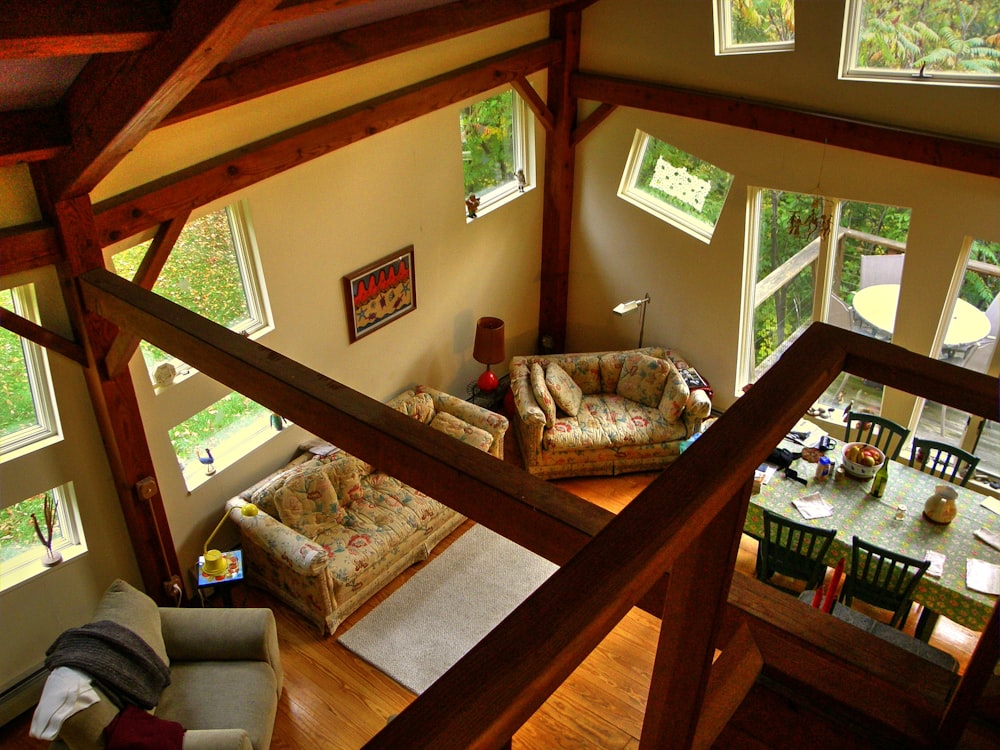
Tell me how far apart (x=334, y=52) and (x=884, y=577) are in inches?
181

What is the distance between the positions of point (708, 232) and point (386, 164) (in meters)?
2.99

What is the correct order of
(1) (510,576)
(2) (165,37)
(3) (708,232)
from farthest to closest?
(3) (708,232)
(1) (510,576)
(2) (165,37)

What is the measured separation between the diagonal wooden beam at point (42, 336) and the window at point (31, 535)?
874 millimetres

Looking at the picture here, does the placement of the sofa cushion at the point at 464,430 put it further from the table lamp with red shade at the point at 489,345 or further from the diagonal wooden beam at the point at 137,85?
the diagonal wooden beam at the point at 137,85

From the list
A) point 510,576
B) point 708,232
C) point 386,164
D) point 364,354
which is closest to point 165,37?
point 386,164

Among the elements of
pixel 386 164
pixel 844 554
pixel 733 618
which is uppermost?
pixel 733 618

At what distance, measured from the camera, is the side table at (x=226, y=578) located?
5.39 m

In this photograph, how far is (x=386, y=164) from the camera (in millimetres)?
6309

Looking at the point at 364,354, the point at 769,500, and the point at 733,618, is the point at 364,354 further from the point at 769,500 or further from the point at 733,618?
the point at 733,618

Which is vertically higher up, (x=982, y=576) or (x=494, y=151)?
(x=494, y=151)

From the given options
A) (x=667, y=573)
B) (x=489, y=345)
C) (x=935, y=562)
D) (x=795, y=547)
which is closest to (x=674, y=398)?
(x=489, y=345)

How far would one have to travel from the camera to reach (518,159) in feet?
25.7

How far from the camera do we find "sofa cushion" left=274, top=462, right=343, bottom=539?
5836 millimetres

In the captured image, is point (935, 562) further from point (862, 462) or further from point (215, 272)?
point (215, 272)
